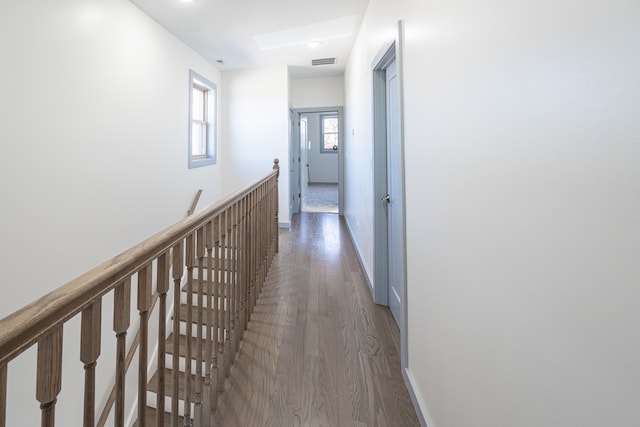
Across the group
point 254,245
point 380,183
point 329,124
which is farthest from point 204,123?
point 329,124

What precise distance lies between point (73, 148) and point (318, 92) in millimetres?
4326

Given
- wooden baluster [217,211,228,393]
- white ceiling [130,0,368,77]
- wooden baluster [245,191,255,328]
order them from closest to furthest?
wooden baluster [217,211,228,393]
wooden baluster [245,191,255,328]
white ceiling [130,0,368,77]

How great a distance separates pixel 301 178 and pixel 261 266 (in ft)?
12.9

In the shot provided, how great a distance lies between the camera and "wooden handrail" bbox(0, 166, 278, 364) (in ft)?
1.71

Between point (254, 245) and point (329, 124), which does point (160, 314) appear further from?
point (329, 124)

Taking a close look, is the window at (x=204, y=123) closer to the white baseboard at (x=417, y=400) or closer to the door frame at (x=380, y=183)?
the door frame at (x=380, y=183)

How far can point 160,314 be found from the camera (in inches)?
40.2

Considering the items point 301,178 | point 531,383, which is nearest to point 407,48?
point 531,383

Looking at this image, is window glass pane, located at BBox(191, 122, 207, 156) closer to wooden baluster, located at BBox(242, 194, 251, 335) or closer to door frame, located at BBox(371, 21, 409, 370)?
wooden baluster, located at BBox(242, 194, 251, 335)

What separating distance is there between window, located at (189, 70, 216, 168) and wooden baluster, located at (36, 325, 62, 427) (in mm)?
4096

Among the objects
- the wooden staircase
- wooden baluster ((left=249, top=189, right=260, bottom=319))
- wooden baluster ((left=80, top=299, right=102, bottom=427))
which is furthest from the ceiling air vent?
wooden baluster ((left=80, top=299, right=102, bottom=427))

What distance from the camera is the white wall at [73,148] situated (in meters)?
1.87

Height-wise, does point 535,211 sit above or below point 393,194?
below

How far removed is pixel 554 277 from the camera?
587 millimetres
